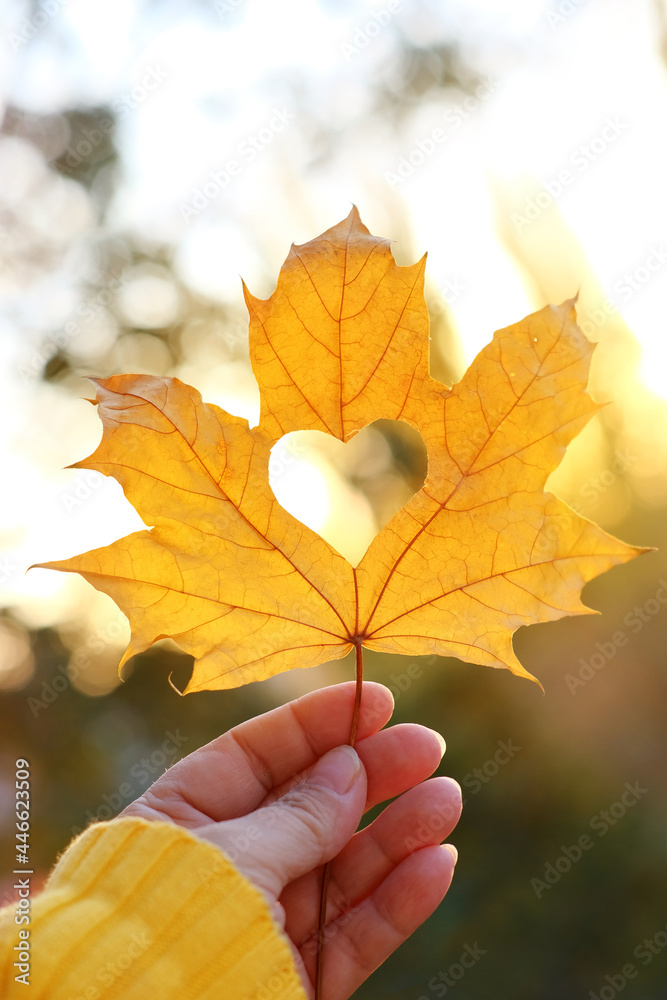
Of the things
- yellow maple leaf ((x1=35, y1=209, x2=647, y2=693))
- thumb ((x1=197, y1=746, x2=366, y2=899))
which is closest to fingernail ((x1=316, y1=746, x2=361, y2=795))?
thumb ((x1=197, y1=746, x2=366, y2=899))

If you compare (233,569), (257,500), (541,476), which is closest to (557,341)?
(541,476)

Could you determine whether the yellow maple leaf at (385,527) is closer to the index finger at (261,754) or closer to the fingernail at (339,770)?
the fingernail at (339,770)

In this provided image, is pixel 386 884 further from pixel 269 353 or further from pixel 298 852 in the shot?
pixel 269 353

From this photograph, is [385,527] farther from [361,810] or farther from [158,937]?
[158,937]

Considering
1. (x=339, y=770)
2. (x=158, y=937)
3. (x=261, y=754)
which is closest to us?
(x=158, y=937)

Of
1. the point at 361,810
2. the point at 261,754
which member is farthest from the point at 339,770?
the point at 261,754

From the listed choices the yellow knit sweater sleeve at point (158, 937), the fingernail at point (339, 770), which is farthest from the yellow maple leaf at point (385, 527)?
the yellow knit sweater sleeve at point (158, 937)

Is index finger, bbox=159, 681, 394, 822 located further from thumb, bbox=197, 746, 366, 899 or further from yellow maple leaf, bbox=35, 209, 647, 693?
yellow maple leaf, bbox=35, 209, 647, 693
